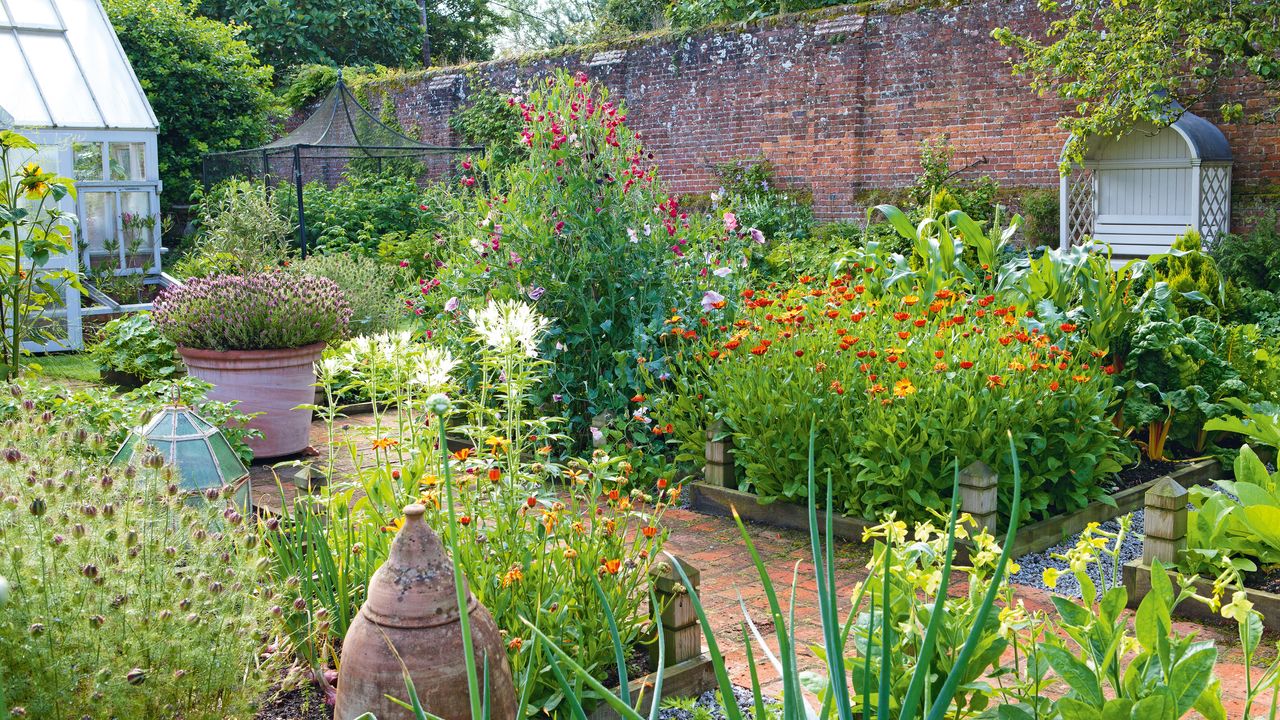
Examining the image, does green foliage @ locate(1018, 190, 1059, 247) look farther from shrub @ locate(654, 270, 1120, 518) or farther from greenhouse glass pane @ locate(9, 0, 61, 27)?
greenhouse glass pane @ locate(9, 0, 61, 27)

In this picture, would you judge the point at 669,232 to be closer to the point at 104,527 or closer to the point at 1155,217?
the point at 104,527

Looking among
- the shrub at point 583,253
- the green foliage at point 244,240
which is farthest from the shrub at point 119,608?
the green foliage at point 244,240

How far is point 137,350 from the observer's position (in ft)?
23.7

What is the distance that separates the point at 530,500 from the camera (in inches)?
110

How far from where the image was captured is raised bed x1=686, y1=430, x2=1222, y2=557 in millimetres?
4098

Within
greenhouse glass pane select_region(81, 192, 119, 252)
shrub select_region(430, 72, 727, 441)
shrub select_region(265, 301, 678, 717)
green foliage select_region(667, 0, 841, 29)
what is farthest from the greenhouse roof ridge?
green foliage select_region(667, 0, 841, 29)

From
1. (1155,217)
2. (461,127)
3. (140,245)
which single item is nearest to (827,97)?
(1155,217)

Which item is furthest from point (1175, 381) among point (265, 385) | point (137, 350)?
point (137, 350)

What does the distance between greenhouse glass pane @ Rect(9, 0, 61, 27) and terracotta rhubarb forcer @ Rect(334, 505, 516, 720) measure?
9342 millimetres

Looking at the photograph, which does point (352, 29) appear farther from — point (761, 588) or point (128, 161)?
point (761, 588)

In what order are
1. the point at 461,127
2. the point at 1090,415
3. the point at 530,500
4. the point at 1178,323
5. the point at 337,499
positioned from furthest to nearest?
the point at 461,127 < the point at 1178,323 < the point at 1090,415 < the point at 337,499 < the point at 530,500

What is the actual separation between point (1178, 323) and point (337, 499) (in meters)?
4.02

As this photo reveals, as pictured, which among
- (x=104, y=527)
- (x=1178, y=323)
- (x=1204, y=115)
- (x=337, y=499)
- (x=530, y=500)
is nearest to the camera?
(x=104, y=527)

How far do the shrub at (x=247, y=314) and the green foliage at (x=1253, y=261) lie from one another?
697 centimetres
